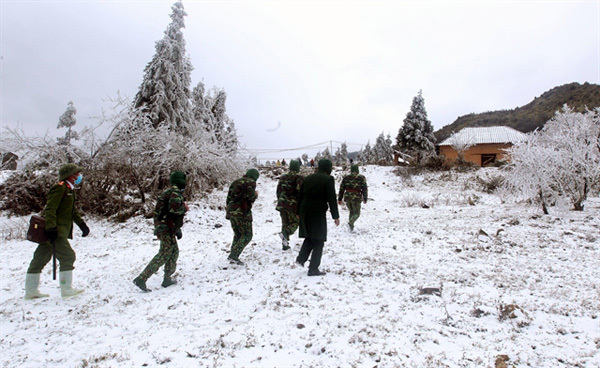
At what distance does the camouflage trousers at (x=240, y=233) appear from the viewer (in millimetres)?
6496

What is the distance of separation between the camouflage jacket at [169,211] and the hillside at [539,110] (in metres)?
79.2

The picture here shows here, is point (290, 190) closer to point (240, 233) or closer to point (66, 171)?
point (240, 233)

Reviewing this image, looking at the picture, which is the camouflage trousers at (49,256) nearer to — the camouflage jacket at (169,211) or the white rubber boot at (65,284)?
the white rubber boot at (65,284)

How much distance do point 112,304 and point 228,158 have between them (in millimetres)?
11458

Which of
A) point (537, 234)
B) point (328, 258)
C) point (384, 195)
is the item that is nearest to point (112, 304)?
point (328, 258)

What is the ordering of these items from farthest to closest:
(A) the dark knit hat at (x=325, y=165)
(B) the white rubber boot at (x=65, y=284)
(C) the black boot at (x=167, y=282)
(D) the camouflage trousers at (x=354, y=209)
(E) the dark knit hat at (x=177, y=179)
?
(D) the camouflage trousers at (x=354, y=209) < (A) the dark knit hat at (x=325, y=165) < (C) the black boot at (x=167, y=282) < (E) the dark knit hat at (x=177, y=179) < (B) the white rubber boot at (x=65, y=284)

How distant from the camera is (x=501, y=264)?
6.57 metres

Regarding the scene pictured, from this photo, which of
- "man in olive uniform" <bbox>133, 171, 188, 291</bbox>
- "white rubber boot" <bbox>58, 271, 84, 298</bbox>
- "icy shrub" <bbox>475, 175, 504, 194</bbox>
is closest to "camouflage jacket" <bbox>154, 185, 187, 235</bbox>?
"man in olive uniform" <bbox>133, 171, 188, 291</bbox>

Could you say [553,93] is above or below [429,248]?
above

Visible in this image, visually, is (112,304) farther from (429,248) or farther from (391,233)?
(391,233)

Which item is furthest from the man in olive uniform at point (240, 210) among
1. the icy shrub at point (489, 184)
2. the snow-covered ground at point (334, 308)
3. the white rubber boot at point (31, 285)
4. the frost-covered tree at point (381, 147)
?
the frost-covered tree at point (381, 147)

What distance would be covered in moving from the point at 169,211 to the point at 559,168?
40.3ft

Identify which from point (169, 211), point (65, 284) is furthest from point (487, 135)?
point (65, 284)

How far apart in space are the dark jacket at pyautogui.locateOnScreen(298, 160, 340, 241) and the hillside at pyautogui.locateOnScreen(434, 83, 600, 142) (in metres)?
77.2
